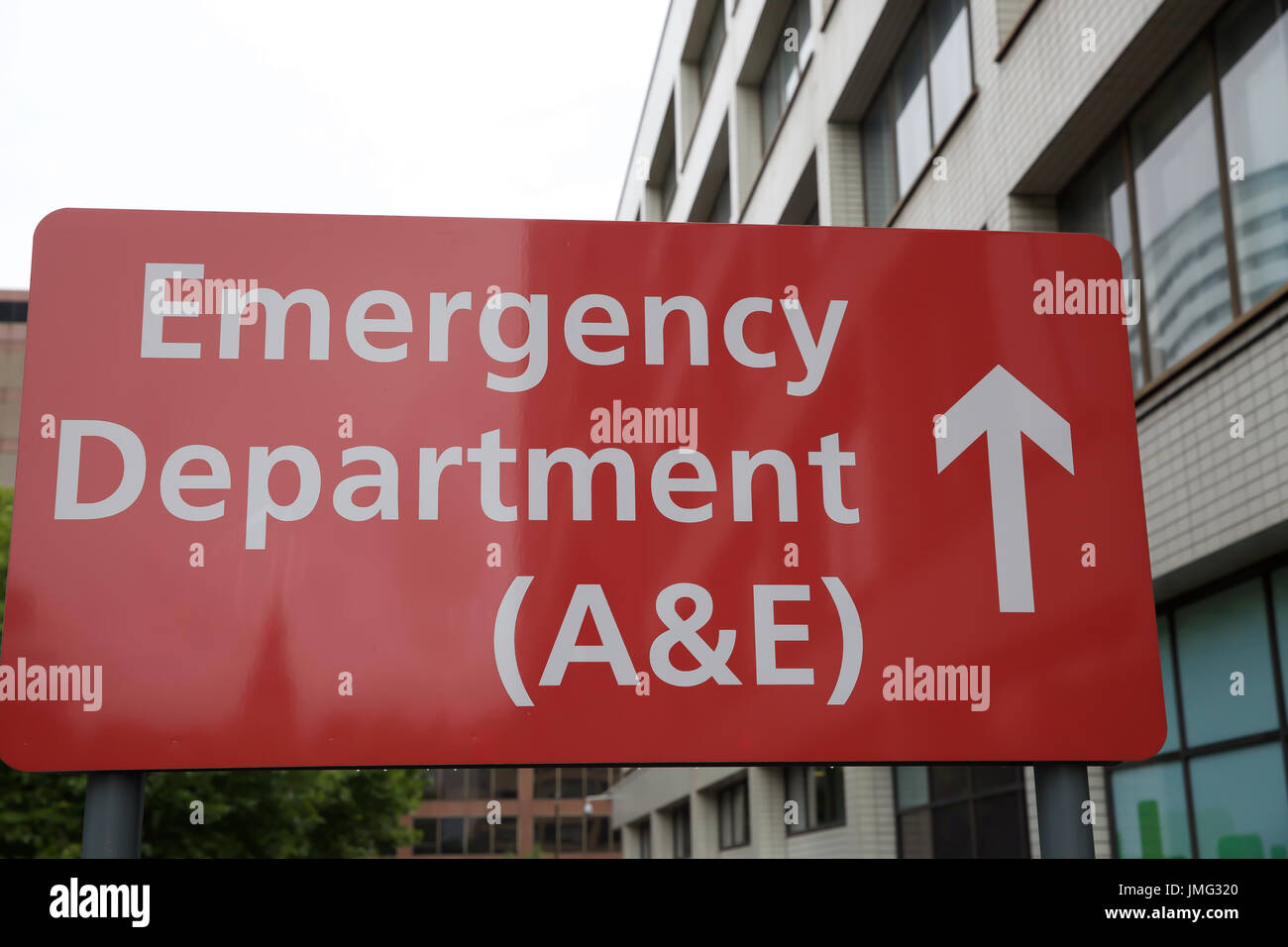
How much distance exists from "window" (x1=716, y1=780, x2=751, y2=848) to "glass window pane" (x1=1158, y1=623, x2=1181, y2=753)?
16350 mm

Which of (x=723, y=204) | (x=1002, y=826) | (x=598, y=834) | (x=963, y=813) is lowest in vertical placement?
(x=598, y=834)

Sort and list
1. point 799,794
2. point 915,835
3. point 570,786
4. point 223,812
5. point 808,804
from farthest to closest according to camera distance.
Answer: point 570,786 → point 799,794 → point 808,804 → point 223,812 → point 915,835

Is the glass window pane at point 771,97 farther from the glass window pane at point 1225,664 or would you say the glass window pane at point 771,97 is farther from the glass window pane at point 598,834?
the glass window pane at point 598,834

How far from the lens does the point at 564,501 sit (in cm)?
301

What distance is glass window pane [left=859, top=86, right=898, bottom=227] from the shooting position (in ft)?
58.9

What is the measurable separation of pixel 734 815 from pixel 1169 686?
18.3m

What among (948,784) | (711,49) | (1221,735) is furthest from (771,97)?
(1221,735)

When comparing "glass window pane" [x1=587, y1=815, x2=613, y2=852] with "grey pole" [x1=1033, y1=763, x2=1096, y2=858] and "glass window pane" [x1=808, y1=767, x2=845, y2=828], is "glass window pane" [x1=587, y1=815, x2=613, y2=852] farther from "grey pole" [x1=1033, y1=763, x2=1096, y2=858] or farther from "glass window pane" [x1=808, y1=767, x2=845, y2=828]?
"grey pole" [x1=1033, y1=763, x2=1096, y2=858]

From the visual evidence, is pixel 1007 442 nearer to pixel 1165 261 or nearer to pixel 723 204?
pixel 1165 261

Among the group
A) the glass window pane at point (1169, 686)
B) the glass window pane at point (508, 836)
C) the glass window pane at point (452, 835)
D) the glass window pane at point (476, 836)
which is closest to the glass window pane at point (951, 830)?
the glass window pane at point (1169, 686)

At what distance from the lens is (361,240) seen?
312 cm

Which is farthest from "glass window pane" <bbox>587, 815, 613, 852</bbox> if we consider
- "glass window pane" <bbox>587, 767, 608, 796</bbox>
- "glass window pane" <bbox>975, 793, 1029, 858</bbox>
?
"glass window pane" <bbox>975, 793, 1029, 858</bbox>

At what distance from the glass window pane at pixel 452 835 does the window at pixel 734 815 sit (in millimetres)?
65134

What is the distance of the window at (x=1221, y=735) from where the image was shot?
30.5 feet
